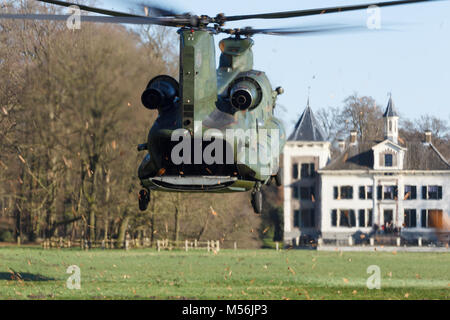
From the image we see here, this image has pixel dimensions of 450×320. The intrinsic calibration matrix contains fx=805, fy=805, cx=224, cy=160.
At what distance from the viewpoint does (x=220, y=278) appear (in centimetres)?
2888

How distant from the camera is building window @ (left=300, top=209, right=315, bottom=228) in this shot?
259 feet

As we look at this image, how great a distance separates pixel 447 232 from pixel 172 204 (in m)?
30.4

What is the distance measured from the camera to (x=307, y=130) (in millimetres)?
76125

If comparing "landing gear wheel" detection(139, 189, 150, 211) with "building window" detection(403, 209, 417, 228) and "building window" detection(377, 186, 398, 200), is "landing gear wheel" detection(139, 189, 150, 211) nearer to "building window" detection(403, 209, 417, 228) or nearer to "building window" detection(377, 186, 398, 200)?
"building window" detection(403, 209, 417, 228)

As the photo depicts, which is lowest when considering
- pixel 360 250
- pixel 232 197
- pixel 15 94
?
pixel 360 250

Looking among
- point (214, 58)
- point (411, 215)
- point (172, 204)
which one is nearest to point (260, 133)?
→ point (214, 58)

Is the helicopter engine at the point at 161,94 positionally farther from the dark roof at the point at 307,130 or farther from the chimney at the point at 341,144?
the chimney at the point at 341,144

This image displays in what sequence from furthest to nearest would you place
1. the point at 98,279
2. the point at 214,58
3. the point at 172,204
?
the point at 172,204
the point at 98,279
the point at 214,58

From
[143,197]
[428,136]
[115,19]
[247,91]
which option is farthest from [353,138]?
[115,19]

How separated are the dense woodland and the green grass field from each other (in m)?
4.14

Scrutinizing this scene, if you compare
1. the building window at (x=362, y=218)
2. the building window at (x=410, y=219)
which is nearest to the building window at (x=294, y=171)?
the building window at (x=362, y=218)

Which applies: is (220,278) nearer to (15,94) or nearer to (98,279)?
(98,279)

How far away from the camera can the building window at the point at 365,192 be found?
77000 mm

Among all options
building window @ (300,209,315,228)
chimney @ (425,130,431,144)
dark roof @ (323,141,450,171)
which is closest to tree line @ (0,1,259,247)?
building window @ (300,209,315,228)
